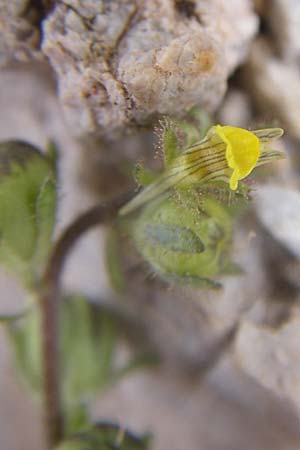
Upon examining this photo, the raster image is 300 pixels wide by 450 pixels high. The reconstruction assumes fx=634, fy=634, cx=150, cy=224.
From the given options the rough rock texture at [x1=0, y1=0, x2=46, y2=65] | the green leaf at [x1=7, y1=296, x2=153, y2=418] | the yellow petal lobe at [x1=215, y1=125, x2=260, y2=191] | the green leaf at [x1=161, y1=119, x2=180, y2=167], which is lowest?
the yellow petal lobe at [x1=215, y1=125, x2=260, y2=191]

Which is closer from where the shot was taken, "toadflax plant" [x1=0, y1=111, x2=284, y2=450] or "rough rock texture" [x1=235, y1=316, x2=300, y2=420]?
"toadflax plant" [x1=0, y1=111, x2=284, y2=450]

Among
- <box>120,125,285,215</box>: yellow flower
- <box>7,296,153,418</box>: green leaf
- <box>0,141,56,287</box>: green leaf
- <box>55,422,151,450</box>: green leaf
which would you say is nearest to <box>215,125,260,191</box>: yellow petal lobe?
<box>120,125,285,215</box>: yellow flower

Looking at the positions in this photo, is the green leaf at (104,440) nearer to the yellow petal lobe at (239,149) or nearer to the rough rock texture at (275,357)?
the rough rock texture at (275,357)

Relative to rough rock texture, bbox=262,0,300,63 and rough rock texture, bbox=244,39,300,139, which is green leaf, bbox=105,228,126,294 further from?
rough rock texture, bbox=262,0,300,63

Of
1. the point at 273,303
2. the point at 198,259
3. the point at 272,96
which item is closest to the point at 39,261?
the point at 198,259

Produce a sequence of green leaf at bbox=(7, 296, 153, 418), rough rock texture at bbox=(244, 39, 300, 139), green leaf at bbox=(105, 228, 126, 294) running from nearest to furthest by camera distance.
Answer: rough rock texture at bbox=(244, 39, 300, 139)
green leaf at bbox=(105, 228, 126, 294)
green leaf at bbox=(7, 296, 153, 418)

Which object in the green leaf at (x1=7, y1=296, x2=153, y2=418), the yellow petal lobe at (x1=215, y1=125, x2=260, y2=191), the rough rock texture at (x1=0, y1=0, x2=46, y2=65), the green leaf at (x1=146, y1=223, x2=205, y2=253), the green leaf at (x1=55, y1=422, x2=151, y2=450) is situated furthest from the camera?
the green leaf at (x1=7, y1=296, x2=153, y2=418)

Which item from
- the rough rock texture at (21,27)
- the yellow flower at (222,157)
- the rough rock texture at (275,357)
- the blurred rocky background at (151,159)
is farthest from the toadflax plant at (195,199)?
the rough rock texture at (21,27)
